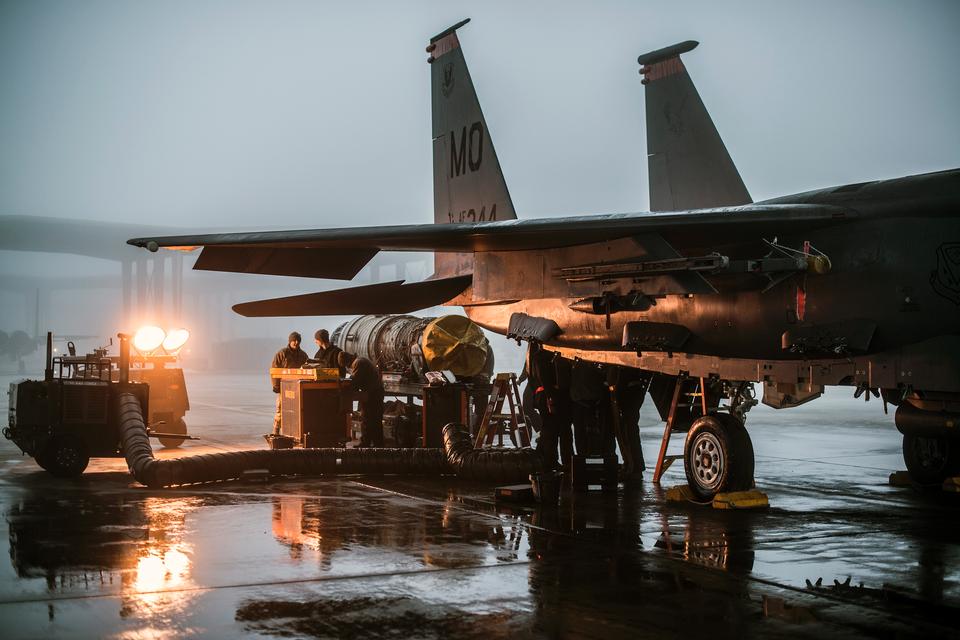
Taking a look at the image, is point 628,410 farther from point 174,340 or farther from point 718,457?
point 174,340

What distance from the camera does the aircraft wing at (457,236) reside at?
830cm

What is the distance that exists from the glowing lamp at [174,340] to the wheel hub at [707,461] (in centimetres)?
920

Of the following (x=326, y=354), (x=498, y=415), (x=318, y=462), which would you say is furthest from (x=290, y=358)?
(x=318, y=462)

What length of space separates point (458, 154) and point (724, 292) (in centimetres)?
531

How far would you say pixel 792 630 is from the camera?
4.62 m

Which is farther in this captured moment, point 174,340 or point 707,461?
point 174,340

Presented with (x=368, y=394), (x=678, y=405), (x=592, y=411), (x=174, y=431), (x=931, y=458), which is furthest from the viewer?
(x=174, y=431)

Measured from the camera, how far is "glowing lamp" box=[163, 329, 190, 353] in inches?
609

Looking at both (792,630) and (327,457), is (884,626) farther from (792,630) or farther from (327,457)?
(327,457)

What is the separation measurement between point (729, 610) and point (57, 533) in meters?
4.93

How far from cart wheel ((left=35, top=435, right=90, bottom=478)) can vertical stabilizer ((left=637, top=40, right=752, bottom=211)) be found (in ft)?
25.2

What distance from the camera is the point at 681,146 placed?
40.8 feet

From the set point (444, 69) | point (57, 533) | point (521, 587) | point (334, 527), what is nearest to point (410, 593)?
point (521, 587)

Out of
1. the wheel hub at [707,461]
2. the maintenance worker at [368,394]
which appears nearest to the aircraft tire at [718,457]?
the wheel hub at [707,461]
